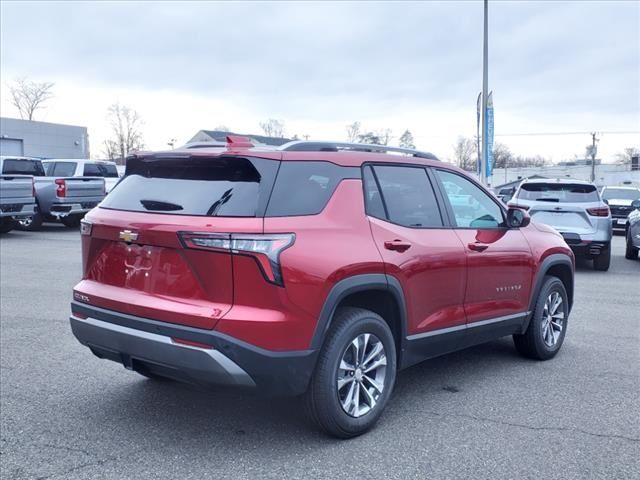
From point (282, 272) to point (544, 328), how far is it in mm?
3299

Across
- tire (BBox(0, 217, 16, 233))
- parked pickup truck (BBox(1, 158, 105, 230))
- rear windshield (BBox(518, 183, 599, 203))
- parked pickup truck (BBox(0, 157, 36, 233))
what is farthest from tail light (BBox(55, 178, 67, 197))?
rear windshield (BBox(518, 183, 599, 203))

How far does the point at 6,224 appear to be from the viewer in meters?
17.2

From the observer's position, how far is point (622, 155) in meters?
91.8

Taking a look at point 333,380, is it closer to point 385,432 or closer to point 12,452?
point 385,432

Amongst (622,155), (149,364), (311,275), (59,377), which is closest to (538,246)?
(311,275)

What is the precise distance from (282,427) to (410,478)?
1.03 m

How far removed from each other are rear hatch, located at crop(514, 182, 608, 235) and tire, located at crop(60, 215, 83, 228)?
42.9 feet

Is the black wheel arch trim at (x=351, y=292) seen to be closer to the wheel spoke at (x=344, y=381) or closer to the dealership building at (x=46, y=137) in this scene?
the wheel spoke at (x=344, y=381)

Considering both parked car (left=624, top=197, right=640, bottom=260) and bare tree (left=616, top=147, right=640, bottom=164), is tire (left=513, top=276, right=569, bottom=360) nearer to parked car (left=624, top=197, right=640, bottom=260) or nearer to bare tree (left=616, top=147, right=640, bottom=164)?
parked car (left=624, top=197, right=640, bottom=260)

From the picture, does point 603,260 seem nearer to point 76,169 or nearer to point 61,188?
point 61,188

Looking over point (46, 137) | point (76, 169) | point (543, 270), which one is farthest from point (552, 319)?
point (46, 137)

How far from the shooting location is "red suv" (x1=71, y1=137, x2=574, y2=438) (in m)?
3.66

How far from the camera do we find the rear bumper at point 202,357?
11.9 ft

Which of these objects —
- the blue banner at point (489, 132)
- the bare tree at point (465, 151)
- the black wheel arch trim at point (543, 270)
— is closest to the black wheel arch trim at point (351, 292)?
the black wheel arch trim at point (543, 270)
